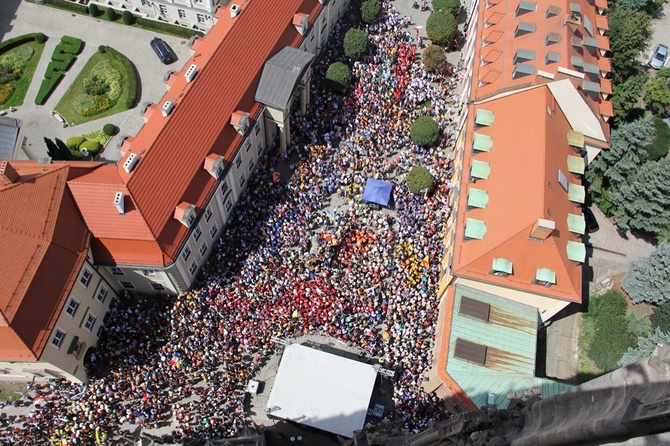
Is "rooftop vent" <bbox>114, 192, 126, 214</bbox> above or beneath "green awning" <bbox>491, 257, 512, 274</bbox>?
beneath

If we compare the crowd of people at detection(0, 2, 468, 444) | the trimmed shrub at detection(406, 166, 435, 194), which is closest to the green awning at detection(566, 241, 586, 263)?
the crowd of people at detection(0, 2, 468, 444)

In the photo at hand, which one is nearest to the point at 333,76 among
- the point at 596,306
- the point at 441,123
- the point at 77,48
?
the point at 441,123

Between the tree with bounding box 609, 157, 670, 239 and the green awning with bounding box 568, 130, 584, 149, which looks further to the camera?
the tree with bounding box 609, 157, 670, 239

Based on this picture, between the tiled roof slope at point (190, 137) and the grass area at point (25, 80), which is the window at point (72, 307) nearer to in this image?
the tiled roof slope at point (190, 137)

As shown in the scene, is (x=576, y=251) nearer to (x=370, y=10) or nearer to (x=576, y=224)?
(x=576, y=224)

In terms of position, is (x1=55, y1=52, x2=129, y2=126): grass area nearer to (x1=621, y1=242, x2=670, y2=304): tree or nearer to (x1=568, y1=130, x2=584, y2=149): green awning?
(x1=568, y1=130, x2=584, y2=149): green awning

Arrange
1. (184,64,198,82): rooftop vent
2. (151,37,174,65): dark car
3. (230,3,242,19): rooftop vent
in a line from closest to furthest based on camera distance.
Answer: (184,64,198,82): rooftop vent
(230,3,242,19): rooftop vent
(151,37,174,65): dark car

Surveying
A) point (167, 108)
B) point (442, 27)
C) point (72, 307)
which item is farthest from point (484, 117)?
point (72, 307)
